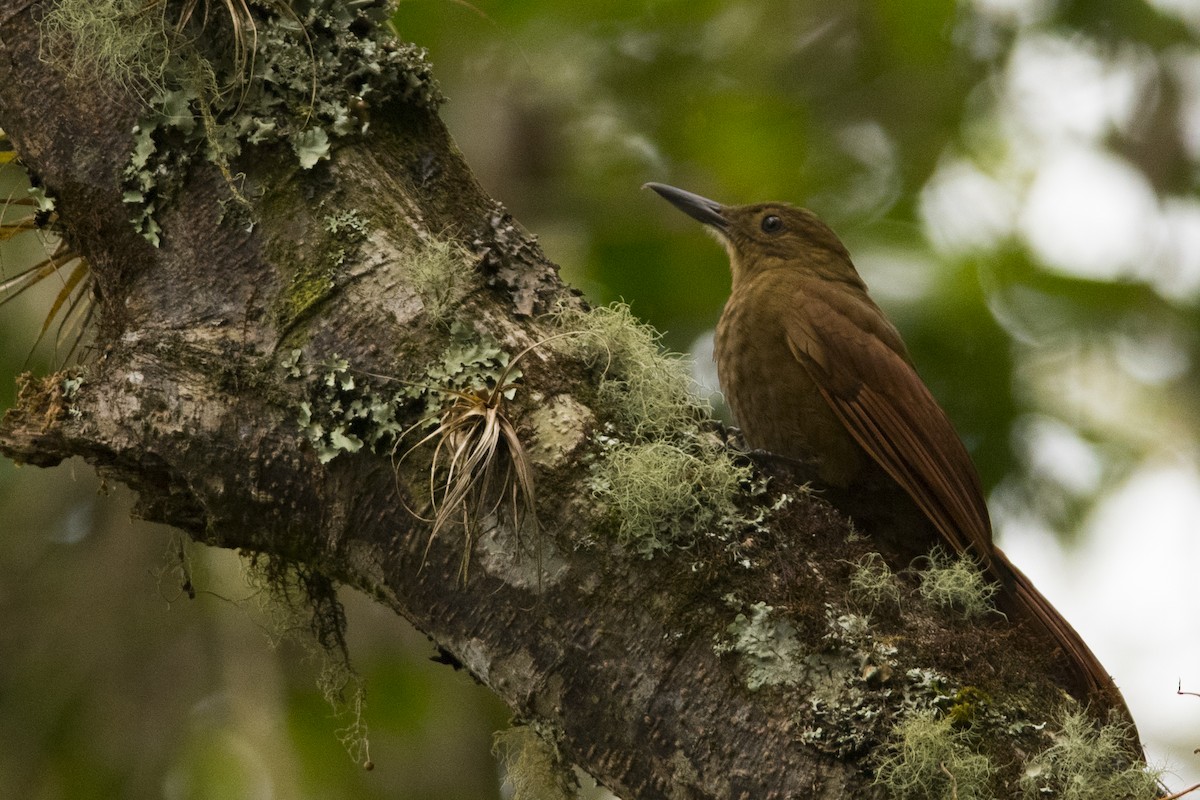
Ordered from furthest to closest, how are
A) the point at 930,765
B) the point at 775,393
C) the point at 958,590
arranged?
the point at 775,393 < the point at 958,590 < the point at 930,765

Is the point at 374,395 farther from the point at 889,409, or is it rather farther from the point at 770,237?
the point at 770,237

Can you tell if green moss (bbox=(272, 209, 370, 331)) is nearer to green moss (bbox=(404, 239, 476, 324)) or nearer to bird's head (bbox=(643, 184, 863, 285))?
green moss (bbox=(404, 239, 476, 324))

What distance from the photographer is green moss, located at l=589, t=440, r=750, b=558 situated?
1970 mm

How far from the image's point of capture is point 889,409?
3428mm

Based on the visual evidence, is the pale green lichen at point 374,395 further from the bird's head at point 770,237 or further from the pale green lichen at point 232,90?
the bird's head at point 770,237

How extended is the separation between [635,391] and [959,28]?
3776mm

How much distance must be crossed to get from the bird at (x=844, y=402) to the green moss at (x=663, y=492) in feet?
3.47

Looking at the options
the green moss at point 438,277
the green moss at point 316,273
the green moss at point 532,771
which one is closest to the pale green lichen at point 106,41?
the green moss at point 316,273

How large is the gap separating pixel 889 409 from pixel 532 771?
1665 mm

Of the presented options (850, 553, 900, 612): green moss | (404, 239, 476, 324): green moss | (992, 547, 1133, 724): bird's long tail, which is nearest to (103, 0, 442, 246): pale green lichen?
(404, 239, 476, 324): green moss

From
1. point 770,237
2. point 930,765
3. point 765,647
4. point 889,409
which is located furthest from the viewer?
point 770,237

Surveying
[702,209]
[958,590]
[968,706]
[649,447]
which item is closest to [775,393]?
[702,209]

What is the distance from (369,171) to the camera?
2281 millimetres

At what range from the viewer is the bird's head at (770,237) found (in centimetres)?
424
